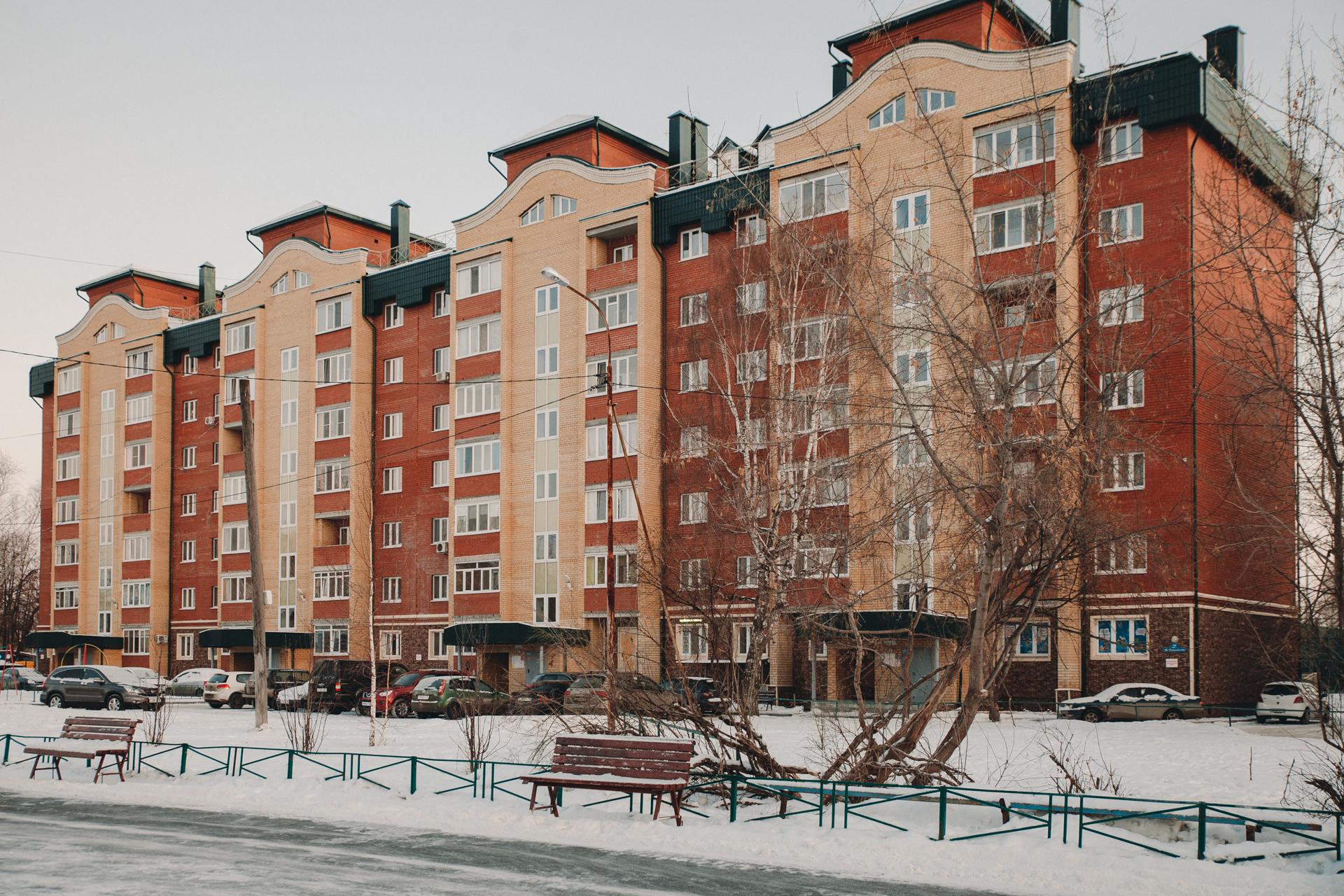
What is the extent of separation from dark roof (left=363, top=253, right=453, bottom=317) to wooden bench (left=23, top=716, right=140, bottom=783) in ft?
124

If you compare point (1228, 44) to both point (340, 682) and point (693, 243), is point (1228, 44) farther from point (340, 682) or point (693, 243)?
point (340, 682)

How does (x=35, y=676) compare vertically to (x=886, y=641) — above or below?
below

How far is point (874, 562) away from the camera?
3984 cm

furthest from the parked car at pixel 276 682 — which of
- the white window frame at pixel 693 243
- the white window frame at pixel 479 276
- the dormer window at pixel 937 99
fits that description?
the dormer window at pixel 937 99

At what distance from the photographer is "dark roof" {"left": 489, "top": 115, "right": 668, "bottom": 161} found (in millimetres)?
52469

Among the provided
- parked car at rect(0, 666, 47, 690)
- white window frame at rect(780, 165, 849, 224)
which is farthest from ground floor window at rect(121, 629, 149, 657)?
white window frame at rect(780, 165, 849, 224)

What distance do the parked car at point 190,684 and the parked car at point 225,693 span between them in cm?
524

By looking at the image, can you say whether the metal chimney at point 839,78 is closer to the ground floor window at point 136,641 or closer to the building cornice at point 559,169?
the building cornice at point 559,169

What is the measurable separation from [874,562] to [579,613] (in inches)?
548

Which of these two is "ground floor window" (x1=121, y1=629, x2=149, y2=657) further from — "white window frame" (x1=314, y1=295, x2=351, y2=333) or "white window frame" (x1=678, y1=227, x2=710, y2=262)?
"white window frame" (x1=678, y1=227, x2=710, y2=262)

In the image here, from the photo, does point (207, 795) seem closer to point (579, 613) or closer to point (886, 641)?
point (886, 641)

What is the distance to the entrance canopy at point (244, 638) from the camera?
192ft

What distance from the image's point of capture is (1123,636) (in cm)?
3788

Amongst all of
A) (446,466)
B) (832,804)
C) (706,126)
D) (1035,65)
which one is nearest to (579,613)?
(446,466)
